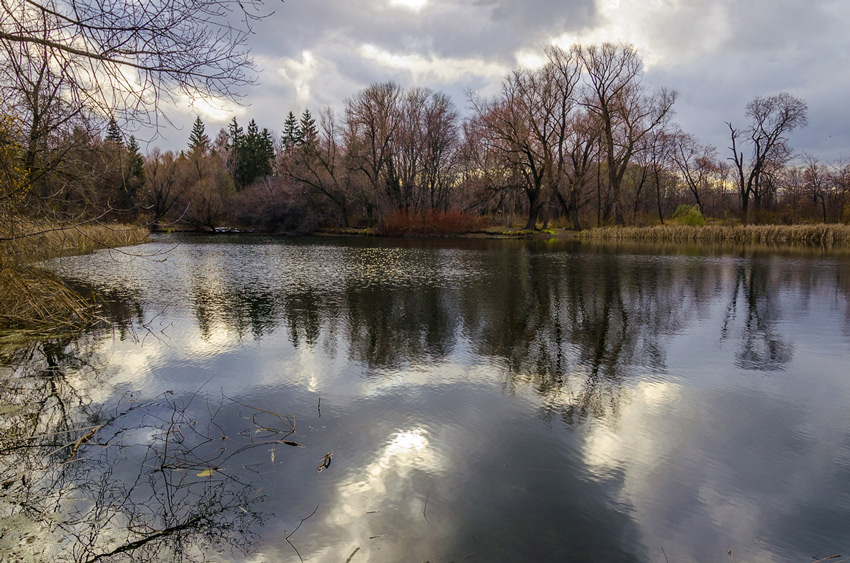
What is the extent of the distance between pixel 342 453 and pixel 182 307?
807 cm

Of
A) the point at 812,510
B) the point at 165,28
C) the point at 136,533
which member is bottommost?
the point at 812,510

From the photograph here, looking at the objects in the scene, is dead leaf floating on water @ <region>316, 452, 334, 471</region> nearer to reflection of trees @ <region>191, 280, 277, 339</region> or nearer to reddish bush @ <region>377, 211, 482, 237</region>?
reflection of trees @ <region>191, 280, 277, 339</region>

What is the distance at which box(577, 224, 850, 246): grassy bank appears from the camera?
1182 inches

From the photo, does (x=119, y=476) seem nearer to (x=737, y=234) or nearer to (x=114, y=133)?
(x=114, y=133)

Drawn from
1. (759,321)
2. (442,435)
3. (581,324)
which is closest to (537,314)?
(581,324)

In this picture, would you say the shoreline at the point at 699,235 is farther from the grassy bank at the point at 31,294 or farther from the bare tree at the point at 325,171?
the grassy bank at the point at 31,294

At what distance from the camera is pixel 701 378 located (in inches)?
252

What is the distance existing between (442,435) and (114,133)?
4656 millimetres

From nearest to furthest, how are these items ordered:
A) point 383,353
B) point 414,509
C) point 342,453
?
1. point 414,509
2. point 342,453
3. point 383,353

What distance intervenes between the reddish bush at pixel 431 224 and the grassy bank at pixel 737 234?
10.3 meters

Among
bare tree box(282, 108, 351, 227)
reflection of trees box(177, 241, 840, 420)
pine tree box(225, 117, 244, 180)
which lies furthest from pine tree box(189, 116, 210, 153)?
reflection of trees box(177, 241, 840, 420)

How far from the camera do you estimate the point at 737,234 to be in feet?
107

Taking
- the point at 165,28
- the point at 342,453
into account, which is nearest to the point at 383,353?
the point at 342,453

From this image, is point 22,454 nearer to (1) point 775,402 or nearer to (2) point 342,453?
(2) point 342,453
